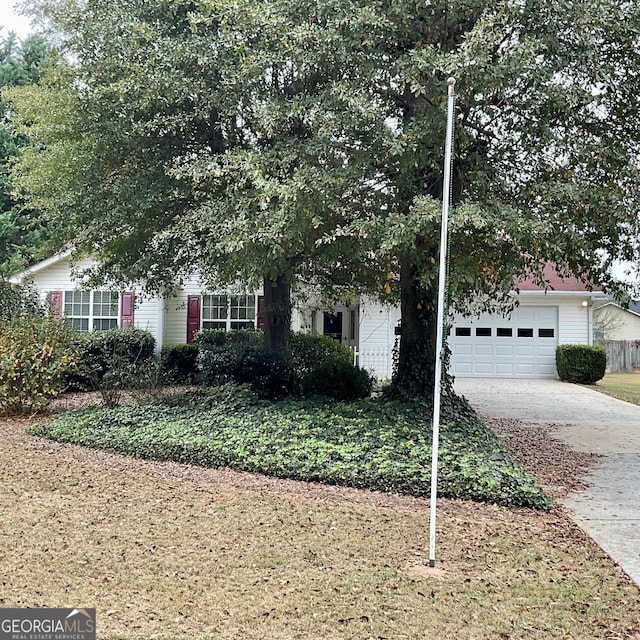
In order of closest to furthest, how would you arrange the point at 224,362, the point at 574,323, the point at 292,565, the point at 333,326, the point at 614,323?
the point at 292,565 → the point at 224,362 → the point at 574,323 → the point at 333,326 → the point at 614,323

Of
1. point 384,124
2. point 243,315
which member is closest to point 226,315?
point 243,315

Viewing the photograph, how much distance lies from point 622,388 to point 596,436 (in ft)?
28.1

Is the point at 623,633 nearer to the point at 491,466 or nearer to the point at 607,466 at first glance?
the point at 491,466

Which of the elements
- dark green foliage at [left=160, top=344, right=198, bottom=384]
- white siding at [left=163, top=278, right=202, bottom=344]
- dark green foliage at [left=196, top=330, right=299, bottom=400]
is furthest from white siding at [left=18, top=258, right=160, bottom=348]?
dark green foliage at [left=196, top=330, right=299, bottom=400]

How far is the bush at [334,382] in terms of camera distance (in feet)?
33.6

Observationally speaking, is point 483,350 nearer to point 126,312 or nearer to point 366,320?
point 366,320

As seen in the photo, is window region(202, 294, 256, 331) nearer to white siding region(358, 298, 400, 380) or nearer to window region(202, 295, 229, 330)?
window region(202, 295, 229, 330)

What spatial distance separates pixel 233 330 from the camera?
16.1m

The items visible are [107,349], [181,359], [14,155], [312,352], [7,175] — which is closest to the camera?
[312,352]

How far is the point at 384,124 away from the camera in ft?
22.4

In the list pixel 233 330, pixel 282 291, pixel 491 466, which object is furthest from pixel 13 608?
pixel 233 330

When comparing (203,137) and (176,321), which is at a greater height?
(203,137)

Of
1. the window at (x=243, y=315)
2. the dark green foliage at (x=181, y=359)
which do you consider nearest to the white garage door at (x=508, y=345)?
the window at (x=243, y=315)

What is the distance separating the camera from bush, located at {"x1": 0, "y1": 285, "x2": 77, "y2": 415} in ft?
29.9
